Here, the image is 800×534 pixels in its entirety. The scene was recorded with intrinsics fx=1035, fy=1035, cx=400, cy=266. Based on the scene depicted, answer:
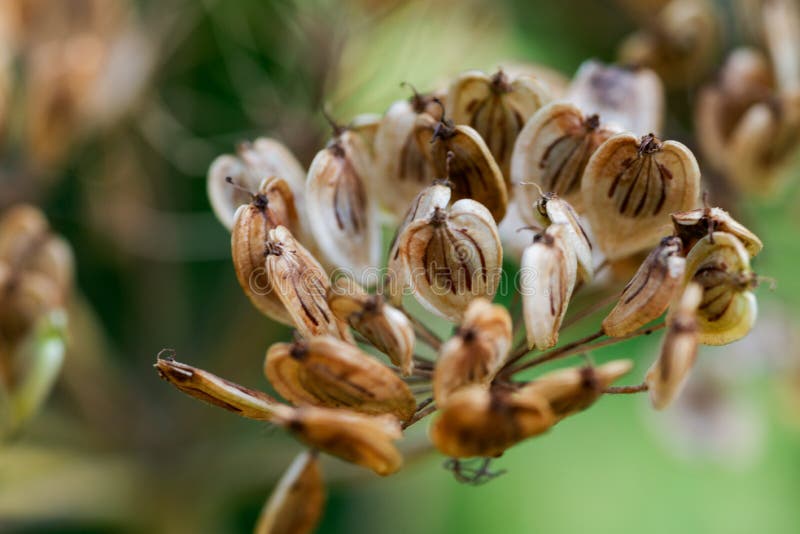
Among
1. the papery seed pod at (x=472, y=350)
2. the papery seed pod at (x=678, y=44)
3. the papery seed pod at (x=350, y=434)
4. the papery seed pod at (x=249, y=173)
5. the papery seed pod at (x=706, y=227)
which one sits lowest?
the papery seed pod at (x=350, y=434)

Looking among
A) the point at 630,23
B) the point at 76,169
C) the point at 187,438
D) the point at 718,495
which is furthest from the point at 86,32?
the point at 718,495

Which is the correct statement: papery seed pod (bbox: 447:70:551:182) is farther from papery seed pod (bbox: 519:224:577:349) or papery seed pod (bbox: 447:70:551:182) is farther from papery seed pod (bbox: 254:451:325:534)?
papery seed pod (bbox: 254:451:325:534)

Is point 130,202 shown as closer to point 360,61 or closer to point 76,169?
point 76,169

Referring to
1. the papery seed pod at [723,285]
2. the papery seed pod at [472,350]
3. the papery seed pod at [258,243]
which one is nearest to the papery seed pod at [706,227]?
the papery seed pod at [723,285]

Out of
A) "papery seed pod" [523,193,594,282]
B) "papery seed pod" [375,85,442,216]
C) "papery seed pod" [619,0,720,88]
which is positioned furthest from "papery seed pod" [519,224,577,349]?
"papery seed pod" [619,0,720,88]

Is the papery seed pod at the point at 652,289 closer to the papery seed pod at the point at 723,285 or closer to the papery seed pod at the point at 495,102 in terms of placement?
the papery seed pod at the point at 723,285

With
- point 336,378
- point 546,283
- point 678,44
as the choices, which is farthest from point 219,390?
point 678,44
